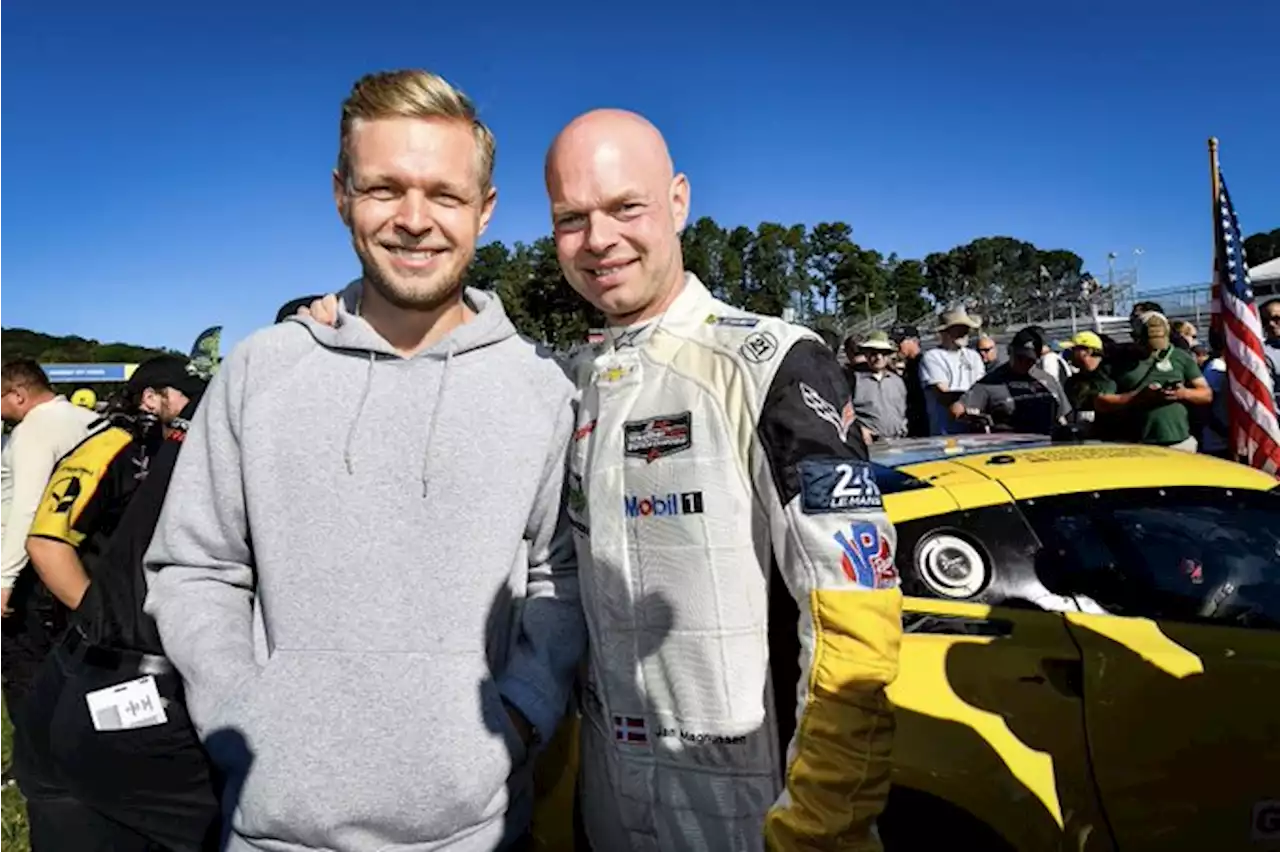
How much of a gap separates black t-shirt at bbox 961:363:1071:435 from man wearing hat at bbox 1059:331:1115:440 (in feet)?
0.76

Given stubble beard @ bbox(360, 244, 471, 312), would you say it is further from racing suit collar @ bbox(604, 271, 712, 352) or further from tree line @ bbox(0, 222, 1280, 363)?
tree line @ bbox(0, 222, 1280, 363)

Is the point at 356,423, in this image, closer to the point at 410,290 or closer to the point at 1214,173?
the point at 410,290

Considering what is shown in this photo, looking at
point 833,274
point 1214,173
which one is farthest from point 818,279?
point 1214,173

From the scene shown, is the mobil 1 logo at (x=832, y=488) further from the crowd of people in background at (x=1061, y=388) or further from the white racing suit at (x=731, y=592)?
the crowd of people in background at (x=1061, y=388)

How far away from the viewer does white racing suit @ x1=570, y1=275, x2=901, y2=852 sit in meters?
1.32

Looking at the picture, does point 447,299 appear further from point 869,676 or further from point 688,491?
point 869,676

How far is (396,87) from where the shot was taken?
171 centimetres

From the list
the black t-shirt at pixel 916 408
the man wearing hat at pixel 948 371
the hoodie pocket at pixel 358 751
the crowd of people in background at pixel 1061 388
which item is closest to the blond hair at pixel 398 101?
the hoodie pocket at pixel 358 751

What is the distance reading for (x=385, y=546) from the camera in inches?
63.1

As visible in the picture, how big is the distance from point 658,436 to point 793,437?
257 mm

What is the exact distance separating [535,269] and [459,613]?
173ft

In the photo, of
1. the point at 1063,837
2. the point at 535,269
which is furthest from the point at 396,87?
the point at 535,269

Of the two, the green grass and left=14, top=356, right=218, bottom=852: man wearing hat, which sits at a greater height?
left=14, top=356, right=218, bottom=852: man wearing hat

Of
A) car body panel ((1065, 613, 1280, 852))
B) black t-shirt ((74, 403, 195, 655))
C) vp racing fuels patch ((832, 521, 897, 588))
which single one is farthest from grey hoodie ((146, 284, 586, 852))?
car body panel ((1065, 613, 1280, 852))
